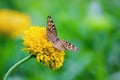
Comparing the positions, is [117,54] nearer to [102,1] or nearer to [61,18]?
[61,18]

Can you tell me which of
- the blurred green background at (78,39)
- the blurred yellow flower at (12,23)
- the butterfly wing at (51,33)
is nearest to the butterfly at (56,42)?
the butterfly wing at (51,33)

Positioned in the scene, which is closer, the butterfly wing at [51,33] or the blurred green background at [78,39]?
the butterfly wing at [51,33]

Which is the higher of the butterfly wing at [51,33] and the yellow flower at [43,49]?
the butterfly wing at [51,33]

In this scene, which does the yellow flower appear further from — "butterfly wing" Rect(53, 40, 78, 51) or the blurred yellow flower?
the blurred yellow flower

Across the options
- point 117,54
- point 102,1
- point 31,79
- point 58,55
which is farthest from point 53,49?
point 102,1

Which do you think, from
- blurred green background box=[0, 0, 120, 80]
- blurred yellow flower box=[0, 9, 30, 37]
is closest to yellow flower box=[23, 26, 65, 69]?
blurred green background box=[0, 0, 120, 80]

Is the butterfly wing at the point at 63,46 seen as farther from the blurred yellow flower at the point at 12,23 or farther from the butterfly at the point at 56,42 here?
the blurred yellow flower at the point at 12,23
